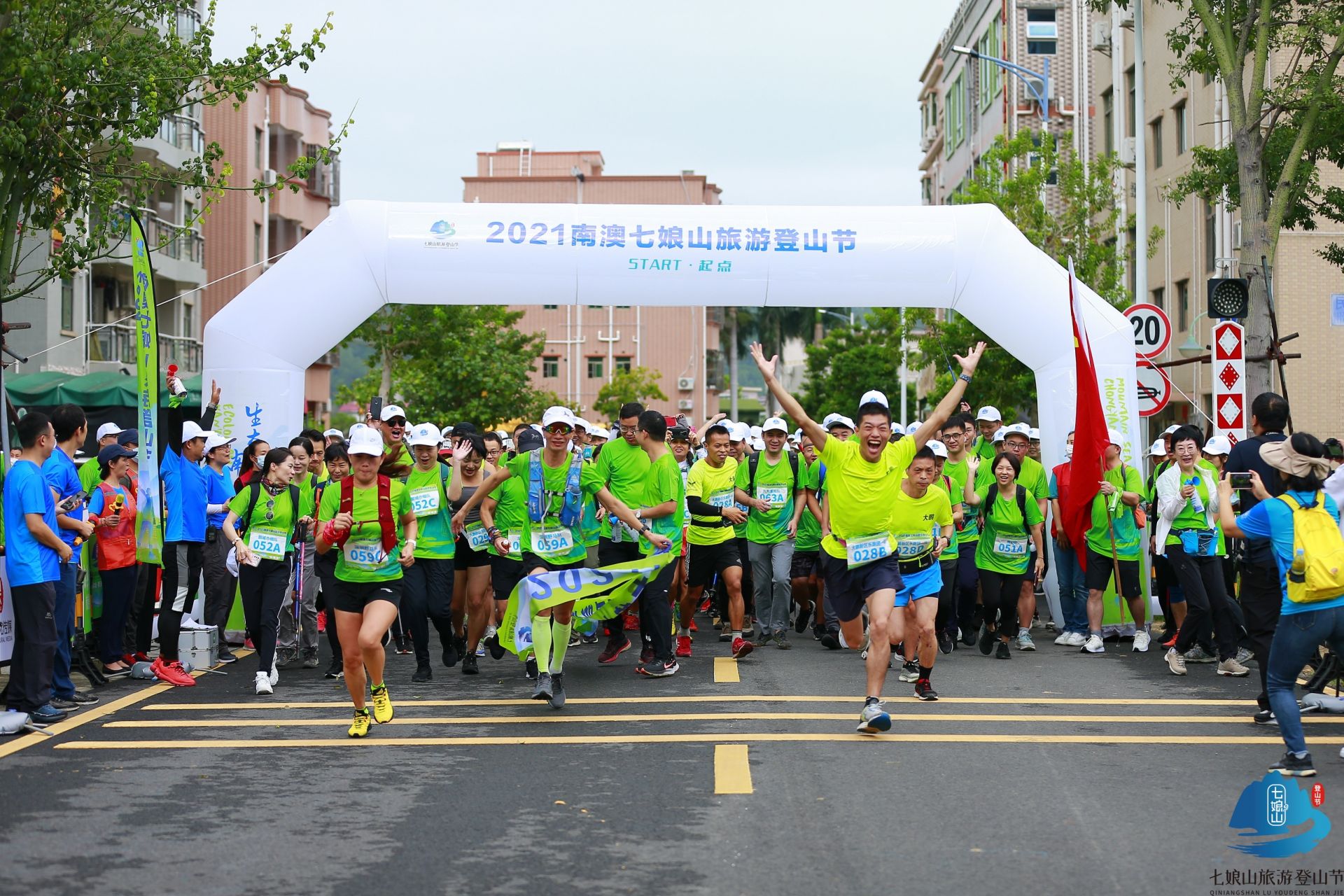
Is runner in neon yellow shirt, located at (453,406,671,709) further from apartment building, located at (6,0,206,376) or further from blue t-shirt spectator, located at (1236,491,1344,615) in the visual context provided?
apartment building, located at (6,0,206,376)

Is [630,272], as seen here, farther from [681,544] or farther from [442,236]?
[681,544]

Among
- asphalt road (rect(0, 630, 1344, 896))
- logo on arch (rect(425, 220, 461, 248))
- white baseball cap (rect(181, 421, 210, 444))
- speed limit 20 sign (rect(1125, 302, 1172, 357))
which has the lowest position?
asphalt road (rect(0, 630, 1344, 896))

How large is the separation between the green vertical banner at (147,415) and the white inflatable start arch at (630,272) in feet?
9.12

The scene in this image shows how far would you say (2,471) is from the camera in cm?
977

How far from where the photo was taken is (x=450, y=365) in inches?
1750

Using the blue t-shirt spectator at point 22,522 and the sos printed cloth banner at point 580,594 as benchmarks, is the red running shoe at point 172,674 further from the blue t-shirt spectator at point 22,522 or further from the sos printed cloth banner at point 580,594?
the sos printed cloth banner at point 580,594

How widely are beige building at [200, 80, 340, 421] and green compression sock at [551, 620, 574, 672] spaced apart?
3276 centimetres

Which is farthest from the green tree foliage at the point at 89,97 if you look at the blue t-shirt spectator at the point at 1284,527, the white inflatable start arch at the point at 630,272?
the blue t-shirt spectator at the point at 1284,527

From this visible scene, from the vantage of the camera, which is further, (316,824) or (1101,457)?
(1101,457)

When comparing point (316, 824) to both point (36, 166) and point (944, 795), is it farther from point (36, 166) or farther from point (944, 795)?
point (36, 166)

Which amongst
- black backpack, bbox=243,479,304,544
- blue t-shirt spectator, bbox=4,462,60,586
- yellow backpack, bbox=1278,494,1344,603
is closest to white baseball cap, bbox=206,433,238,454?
black backpack, bbox=243,479,304,544

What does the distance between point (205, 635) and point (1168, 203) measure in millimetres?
25972

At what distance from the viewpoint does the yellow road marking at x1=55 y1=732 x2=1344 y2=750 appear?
8586 mm

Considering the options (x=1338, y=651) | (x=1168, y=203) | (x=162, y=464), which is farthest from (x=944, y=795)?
(x=1168, y=203)
